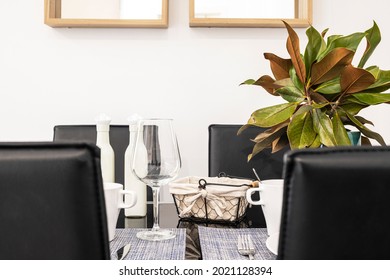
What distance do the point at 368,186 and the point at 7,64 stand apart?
171 cm

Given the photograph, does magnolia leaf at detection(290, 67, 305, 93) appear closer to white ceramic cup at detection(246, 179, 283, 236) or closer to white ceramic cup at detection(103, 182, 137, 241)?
A: white ceramic cup at detection(246, 179, 283, 236)

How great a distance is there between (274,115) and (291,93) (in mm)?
80

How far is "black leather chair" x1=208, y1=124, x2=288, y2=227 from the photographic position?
140cm

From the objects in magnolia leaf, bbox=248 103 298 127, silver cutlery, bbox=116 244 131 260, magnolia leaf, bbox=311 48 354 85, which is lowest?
silver cutlery, bbox=116 244 131 260

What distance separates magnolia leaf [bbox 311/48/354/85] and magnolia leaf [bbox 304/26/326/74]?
0.04 metres

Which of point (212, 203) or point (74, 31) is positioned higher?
point (74, 31)

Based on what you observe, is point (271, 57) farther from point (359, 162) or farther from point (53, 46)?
point (53, 46)

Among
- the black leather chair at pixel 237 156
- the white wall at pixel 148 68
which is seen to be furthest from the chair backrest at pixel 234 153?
the white wall at pixel 148 68

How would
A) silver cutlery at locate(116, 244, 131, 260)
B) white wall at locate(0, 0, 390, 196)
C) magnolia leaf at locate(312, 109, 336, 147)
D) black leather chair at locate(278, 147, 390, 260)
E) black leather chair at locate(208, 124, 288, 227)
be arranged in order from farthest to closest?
white wall at locate(0, 0, 390, 196) → black leather chair at locate(208, 124, 288, 227) → magnolia leaf at locate(312, 109, 336, 147) → silver cutlery at locate(116, 244, 131, 260) → black leather chair at locate(278, 147, 390, 260)

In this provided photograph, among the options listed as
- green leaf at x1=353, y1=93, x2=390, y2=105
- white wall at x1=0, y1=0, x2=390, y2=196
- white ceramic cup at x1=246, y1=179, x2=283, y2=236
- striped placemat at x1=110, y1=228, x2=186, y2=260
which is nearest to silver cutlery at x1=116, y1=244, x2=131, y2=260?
striped placemat at x1=110, y1=228, x2=186, y2=260

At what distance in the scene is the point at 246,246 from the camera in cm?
78

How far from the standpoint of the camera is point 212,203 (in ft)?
3.21

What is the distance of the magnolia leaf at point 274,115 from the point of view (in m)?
0.93
